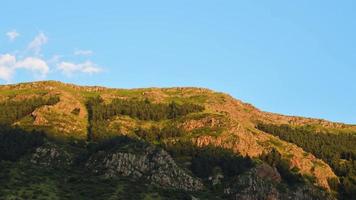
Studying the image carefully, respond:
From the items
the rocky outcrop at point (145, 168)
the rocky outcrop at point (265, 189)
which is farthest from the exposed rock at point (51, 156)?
the rocky outcrop at point (265, 189)

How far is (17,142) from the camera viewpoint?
18512 centimetres

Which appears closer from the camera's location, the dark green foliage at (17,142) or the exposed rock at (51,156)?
the exposed rock at (51,156)


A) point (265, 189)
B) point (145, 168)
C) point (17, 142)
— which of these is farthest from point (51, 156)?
point (265, 189)

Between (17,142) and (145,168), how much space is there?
47.9 metres

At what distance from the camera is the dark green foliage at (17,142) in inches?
6890

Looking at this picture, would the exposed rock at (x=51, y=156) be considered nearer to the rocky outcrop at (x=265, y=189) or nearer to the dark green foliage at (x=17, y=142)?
the dark green foliage at (x=17, y=142)

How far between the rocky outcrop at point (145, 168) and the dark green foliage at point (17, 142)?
2327 centimetres

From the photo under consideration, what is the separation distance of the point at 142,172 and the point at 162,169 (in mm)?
6468

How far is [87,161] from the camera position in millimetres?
174875

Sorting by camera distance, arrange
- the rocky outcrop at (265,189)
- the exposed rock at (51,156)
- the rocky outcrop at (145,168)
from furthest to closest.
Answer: the exposed rock at (51,156) < the rocky outcrop at (265,189) < the rocky outcrop at (145,168)

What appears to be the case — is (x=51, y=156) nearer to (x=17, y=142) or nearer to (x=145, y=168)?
(x=17, y=142)

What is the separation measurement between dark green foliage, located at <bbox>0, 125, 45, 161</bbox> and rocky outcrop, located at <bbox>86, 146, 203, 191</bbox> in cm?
2327

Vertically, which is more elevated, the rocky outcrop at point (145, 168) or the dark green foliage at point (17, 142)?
the dark green foliage at point (17, 142)

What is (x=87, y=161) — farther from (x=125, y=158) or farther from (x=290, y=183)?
(x=290, y=183)
